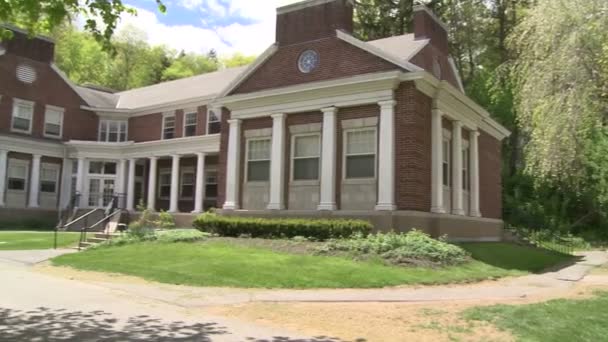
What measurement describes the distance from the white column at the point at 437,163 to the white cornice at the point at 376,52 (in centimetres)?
205

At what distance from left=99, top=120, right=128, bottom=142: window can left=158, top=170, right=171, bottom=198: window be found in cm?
442

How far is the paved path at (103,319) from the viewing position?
23.5ft

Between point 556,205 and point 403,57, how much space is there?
20.7 m

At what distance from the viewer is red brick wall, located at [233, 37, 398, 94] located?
18.6 meters

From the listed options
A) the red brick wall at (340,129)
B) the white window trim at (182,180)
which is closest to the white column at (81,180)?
the white window trim at (182,180)

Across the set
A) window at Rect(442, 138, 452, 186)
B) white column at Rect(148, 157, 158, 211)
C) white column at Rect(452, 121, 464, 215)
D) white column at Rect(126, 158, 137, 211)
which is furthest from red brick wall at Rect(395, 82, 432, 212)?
white column at Rect(126, 158, 137, 211)

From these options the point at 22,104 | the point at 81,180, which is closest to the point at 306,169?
the point at 81,180

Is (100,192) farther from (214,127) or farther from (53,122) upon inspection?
(214,127)

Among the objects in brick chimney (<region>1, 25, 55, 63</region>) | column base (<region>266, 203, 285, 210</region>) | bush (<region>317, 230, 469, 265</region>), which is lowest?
bush (<region>317, 230, 469, 265</region>)

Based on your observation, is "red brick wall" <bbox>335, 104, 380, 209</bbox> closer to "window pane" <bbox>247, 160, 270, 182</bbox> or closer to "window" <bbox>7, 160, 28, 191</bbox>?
"window pane" <bbox>247, 160, 270, 182</bbox>

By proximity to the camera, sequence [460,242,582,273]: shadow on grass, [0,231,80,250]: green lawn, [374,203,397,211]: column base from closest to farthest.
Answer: [460,242,582,273]: shadow on grass → [374,203,397,211]: column base → [0,231,80,250]: green lawn

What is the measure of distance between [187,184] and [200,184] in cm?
350

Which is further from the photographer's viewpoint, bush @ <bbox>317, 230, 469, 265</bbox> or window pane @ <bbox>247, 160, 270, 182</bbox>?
window pane @ <bbox>247, 160, 270, 182</bbox>

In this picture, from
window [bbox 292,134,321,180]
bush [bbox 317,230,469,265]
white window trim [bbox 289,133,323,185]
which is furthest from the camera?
window [bbox 292,134,321,180]
